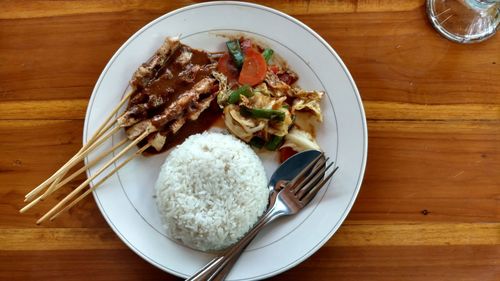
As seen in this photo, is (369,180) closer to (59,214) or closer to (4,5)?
(59,214)

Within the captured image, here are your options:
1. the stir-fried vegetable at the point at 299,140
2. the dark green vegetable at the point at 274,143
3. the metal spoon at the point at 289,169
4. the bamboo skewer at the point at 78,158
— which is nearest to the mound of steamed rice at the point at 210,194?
the metal spoon at the point at 289,169

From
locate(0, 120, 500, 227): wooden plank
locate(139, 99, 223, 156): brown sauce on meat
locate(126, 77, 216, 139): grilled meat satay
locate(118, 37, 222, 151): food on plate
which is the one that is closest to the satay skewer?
locate(118, 37, 222, 151): food on plate

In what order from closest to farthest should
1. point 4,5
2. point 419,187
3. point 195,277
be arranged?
1. point 195,277
2. point 419,187
3. point 4,5

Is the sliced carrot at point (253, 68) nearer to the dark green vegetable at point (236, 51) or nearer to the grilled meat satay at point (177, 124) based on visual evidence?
the dark green vegetable at point (236, 51)

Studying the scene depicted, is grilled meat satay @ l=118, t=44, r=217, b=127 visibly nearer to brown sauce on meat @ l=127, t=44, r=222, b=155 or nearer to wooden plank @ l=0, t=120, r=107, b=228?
brown sauce on meat @ l=127, t=44, r=222, b=155

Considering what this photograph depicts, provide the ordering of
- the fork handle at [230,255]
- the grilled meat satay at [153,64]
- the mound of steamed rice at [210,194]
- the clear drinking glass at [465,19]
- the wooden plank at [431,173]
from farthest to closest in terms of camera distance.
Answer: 1. the clear drinking glass at [465,19]
2. the wooden plank at [431,173]
3. the grilled meat satay at [153,64]
4. the mound of steamed rice at [210,194]
5. the fork handle at [230,255]

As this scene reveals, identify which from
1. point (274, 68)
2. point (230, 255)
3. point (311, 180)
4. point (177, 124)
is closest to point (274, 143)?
point (311, 180)

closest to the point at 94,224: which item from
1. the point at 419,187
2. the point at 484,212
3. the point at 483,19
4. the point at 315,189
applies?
the point at 315,189
